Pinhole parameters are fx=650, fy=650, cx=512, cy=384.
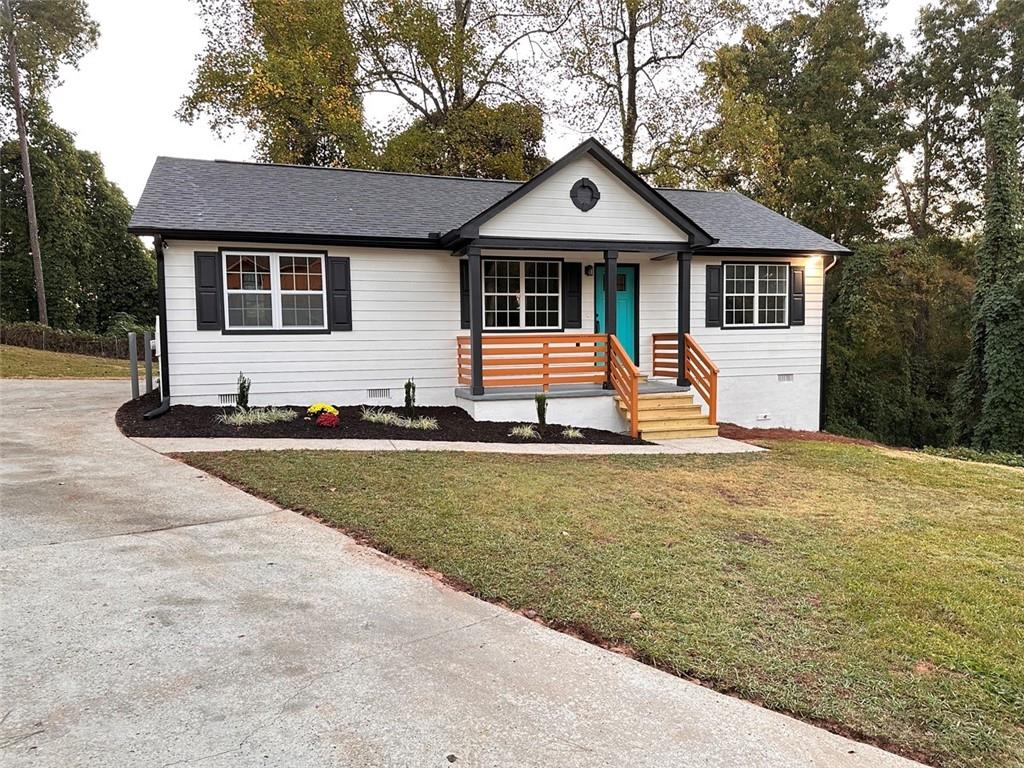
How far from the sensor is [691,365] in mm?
11344

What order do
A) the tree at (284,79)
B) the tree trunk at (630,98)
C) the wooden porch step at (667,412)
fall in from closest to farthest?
the wooden porch step at (667,412) < the tree at (284,79) < the tree trunk at (630,98)

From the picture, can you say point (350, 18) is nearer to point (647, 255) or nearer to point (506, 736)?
point (647, 255)

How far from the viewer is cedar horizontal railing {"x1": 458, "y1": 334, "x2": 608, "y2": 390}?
33.9ft

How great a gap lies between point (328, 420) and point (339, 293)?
92.3 inches

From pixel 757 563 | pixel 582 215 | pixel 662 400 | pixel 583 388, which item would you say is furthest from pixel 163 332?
pixel 757 563

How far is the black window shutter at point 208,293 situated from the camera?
31.3 feet

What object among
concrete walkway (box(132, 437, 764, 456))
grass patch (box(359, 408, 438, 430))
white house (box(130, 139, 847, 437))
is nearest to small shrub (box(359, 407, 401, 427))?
grass patch (box(359, 408, 438, 430))

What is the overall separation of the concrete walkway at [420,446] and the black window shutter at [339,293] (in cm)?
269

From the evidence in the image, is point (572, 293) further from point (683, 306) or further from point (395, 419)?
point (395, 419)

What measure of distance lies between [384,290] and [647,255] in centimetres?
470

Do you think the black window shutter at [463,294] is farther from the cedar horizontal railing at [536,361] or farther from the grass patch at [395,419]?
the grass patch at [395,419]

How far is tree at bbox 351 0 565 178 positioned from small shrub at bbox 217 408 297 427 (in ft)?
44.8

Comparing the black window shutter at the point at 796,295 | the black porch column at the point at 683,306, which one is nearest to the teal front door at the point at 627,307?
the black porch column at the point at 683,306

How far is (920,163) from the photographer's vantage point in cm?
2428
